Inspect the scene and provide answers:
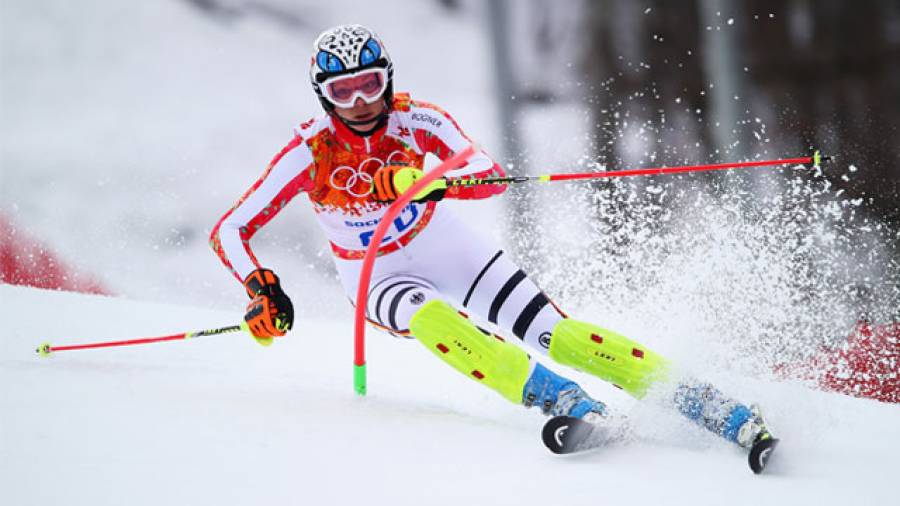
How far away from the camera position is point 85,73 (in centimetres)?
626

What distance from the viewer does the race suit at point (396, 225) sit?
88.0 inches

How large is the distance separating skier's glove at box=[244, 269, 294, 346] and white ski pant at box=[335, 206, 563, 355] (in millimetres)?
232

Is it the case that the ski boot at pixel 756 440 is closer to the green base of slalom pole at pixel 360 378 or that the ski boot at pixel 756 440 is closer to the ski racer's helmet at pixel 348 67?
the green base of slalom pole at pixel 360 378

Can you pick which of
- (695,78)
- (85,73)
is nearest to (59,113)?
(85,73)

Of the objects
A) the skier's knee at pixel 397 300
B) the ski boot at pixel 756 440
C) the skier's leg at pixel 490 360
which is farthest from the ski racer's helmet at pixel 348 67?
the ski boot at pixel 756 440

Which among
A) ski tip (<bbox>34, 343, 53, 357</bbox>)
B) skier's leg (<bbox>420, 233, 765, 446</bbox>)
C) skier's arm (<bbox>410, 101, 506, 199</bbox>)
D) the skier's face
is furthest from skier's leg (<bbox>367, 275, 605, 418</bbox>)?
ski tip (<bbox>34, 343, 53, 357</bbox>)

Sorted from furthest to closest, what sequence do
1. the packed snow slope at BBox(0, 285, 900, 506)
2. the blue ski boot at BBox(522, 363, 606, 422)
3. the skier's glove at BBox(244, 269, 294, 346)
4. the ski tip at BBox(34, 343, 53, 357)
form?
the ski tip at BBox(34, 343, 53, 357)
the skier's glove at BBox(244, 269, 294, 346)
the blue ski boot at BBox(522, 363, 606, 422)
the packed snow slope at BBox(0, 285, 900, 506)

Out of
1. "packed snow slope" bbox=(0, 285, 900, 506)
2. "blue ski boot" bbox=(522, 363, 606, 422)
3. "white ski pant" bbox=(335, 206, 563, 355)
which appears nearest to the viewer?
"packed snow slope" bbox=(0, 285, 900, 506)

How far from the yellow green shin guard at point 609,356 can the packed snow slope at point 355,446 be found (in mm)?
74

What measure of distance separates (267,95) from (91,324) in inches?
113

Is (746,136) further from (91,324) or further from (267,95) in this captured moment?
(267,95)

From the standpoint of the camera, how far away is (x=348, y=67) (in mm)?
2170

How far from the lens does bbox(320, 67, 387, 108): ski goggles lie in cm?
218

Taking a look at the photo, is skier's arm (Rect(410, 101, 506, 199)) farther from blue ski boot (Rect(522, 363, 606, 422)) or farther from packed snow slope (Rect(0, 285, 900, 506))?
packed snow slope (Rect(0, 285, 900, 506))
